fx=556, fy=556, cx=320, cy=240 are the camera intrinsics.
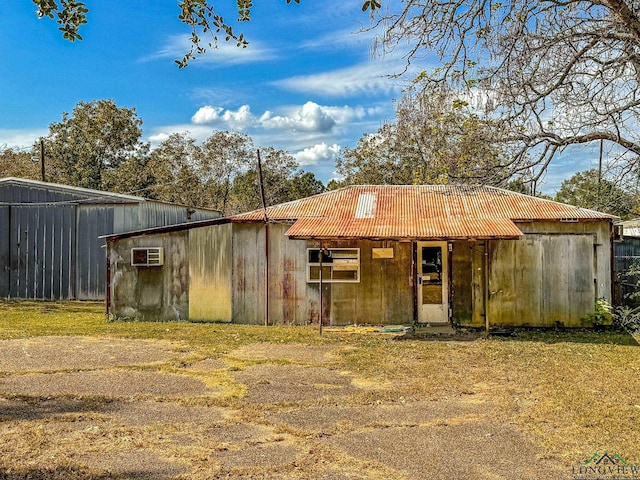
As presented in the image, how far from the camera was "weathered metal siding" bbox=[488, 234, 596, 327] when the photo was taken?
42.2ft

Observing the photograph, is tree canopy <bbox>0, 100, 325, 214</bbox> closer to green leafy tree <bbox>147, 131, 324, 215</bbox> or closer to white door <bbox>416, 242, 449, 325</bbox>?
green leafy tree <bbox>147, 131, 324, 215</bbox>

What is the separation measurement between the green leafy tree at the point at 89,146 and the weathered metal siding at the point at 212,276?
23523 mm

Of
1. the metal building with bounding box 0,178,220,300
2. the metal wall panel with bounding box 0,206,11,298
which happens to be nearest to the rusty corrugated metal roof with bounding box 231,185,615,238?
the metal building with bounding box 0,178,220,300

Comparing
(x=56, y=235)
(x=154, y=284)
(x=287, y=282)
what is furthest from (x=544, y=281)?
(x=56, y=235)

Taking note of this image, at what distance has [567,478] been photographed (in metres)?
4.36

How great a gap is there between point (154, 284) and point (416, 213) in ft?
22.2

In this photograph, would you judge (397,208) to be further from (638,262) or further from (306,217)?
(638,262)

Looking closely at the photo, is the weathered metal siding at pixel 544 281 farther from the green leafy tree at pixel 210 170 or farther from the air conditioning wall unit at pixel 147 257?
the green leafy tree at pixel 210 170

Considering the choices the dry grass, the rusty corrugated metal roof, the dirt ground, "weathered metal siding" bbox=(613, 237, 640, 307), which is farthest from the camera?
"weathered metal siding" bbox=(613, 237, 640, 307)

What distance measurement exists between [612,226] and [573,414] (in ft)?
26.8

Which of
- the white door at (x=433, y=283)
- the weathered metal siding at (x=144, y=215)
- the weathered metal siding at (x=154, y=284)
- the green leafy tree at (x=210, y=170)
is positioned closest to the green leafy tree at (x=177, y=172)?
the green leafy tree at (x=210, y=170)

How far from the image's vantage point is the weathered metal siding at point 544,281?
42.2ft

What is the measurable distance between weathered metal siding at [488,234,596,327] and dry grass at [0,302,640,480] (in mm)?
2004

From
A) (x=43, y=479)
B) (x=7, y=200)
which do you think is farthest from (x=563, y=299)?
(x=7, y=200)
